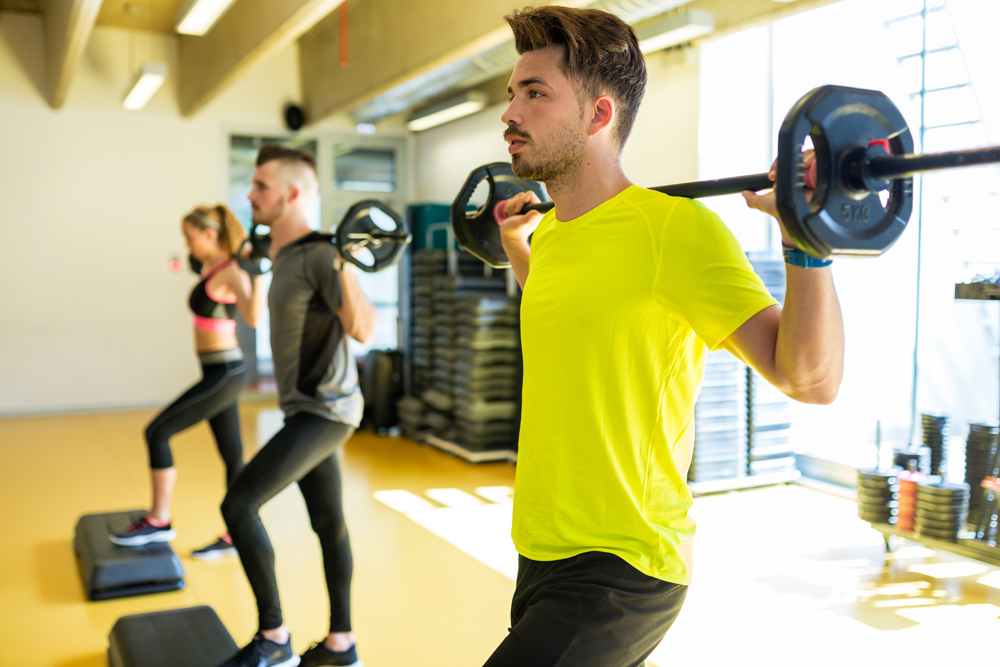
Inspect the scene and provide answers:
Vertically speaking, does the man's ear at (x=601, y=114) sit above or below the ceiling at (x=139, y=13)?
below

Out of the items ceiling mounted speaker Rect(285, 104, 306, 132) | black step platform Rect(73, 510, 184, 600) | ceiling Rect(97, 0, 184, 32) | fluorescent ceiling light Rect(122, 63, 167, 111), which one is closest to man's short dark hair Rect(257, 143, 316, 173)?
black step platform Rect(73, 510, 184, 600)

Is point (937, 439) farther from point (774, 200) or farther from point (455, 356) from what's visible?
point (774, 200)

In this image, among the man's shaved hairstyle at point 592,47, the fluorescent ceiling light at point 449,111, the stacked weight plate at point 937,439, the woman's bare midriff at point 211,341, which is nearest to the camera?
the man's shaved hairstyle at point 592,47

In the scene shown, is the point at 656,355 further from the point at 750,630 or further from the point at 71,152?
the point at 71,152

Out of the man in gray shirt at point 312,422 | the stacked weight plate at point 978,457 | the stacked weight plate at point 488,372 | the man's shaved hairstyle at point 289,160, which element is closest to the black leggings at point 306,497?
the man in gray shirt at point 312,422

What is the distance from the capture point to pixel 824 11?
5395 millimetres

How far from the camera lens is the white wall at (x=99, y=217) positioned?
317 inches

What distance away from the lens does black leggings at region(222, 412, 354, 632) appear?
2.58m

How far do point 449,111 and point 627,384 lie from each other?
6.87 m

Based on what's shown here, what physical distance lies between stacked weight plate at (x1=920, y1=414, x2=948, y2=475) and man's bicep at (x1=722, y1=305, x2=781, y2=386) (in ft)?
12.0

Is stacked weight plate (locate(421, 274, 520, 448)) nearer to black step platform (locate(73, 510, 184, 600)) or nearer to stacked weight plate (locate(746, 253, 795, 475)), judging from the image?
stacked weight plate (locate(746, 253, 795, 475))

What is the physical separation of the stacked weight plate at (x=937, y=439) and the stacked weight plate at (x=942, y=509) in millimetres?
408

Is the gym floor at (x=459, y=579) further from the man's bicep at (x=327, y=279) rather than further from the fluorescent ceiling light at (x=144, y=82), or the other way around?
the fluorescent ceiling light at (x=144, y=82)

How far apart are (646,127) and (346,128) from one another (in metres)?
4.42
